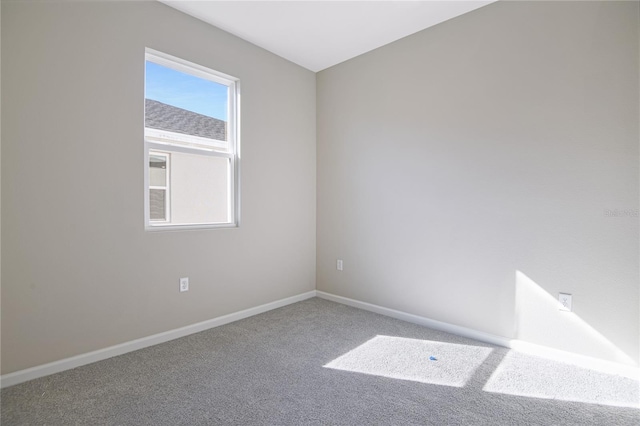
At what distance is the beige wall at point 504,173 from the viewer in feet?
6.88

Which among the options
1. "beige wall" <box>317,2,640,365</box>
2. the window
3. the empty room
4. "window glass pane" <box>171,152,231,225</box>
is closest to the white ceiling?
the empty room

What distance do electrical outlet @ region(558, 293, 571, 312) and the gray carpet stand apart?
39 cm

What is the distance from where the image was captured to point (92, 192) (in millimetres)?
2250

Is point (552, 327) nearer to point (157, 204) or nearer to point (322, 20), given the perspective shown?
point (322, 20)

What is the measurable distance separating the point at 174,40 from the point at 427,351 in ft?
10.5

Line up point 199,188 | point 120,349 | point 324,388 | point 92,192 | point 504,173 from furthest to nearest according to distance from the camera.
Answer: point 199,188 < point 504,173 < point 120,349 < point 92,192 < point 324,388

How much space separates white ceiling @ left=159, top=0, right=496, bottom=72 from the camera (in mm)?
2592

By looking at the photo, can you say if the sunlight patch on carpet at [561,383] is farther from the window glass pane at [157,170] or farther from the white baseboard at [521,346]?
the window glass pane at [157,170]

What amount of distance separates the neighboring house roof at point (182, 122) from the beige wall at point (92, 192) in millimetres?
143

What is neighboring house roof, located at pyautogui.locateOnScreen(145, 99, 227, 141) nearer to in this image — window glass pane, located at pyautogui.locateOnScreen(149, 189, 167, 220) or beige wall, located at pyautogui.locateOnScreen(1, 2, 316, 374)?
beige wall, located at pyautogui.locateOnScreen(1, 2, 316, 374)

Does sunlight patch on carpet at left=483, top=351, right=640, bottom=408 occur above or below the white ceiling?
below

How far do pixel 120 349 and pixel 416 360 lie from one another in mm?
2167

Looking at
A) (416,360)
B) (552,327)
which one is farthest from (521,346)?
(416,360)

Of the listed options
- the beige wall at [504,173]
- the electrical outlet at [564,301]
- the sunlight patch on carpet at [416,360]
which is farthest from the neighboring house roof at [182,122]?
the electrical outlet at [564,301]
